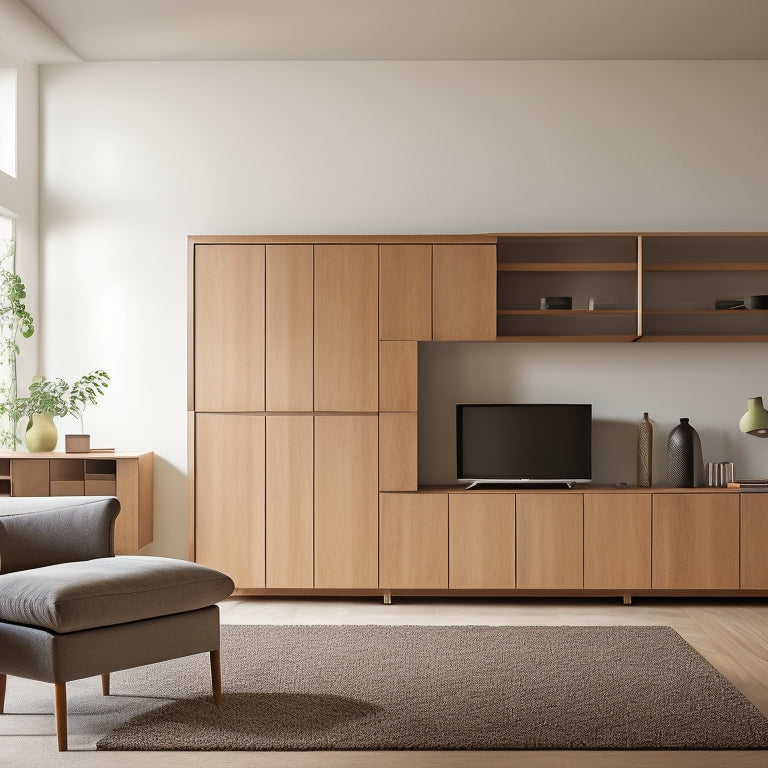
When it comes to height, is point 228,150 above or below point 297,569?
above

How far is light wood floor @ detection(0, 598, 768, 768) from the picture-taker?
2672mm

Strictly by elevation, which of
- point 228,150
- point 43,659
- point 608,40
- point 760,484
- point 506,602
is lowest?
point 506,602

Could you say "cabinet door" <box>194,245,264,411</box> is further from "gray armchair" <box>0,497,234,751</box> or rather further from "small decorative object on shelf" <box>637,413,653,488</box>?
"small decorative object on shelf" <box>637,413,653,488</box>

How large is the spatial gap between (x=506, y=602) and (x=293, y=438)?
153 centimetres

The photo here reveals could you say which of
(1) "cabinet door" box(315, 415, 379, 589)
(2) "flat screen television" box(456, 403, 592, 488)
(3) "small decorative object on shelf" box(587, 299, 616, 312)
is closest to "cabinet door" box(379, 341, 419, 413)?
(1) "cabinet door" box(315, 415, 379, 589)

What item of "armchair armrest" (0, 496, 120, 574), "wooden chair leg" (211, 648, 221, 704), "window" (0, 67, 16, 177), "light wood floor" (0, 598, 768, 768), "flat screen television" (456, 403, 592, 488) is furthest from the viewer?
"window" (0, 67, 16, 177)

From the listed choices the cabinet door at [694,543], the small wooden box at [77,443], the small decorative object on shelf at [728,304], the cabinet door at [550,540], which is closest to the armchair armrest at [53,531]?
the small wooden box at [77,443]

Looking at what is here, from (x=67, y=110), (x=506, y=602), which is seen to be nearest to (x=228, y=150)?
(x=67, y=110)

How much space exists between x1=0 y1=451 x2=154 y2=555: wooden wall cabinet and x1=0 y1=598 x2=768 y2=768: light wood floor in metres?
0.71

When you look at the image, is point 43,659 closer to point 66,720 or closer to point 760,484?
point 66,720

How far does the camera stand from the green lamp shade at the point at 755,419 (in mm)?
5023

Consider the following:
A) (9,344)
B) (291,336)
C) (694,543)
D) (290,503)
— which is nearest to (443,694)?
(290,503)

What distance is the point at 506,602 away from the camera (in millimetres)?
4945

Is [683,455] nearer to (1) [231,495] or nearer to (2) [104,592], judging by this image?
(1) [231,495]
